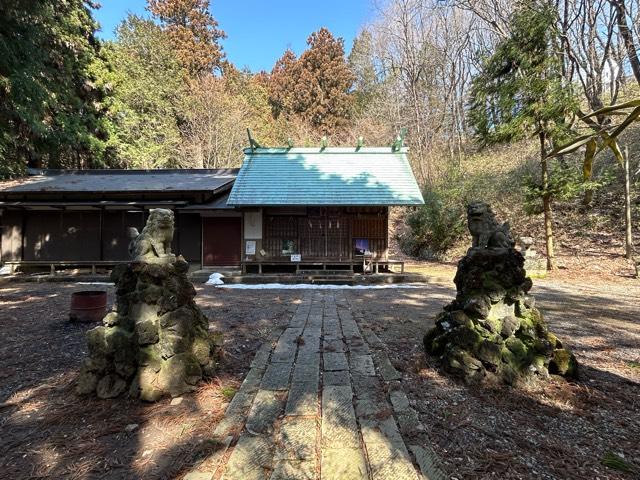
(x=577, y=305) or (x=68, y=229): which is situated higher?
(x=68, y=229)

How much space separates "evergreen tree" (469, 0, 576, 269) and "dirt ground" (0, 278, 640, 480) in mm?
8521

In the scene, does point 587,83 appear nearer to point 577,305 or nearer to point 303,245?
point 577,305

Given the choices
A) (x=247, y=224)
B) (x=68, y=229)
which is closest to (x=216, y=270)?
(x=247, y=224)

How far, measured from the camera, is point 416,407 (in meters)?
2.83

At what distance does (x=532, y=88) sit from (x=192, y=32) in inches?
1170

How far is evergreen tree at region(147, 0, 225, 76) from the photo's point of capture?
2828 cm

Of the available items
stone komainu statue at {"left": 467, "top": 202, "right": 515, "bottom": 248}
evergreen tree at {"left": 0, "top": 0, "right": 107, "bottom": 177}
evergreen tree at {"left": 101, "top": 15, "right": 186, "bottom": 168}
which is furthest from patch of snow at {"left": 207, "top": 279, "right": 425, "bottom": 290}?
evergreen tree at {"left": 101, "top": 15, "right": 186, "bottom": 168}

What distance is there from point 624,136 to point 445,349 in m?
21.1

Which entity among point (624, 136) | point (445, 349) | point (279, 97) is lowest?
point (445, 349)

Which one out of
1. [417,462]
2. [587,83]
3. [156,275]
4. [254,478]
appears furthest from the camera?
[587,83]

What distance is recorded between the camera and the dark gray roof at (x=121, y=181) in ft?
41.1

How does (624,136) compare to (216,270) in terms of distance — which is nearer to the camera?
(216,270)

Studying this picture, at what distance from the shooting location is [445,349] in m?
3.59

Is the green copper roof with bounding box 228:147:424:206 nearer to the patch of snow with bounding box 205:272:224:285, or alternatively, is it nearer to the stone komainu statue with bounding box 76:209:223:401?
the patch of snow with bounding box 205:272:224:285
